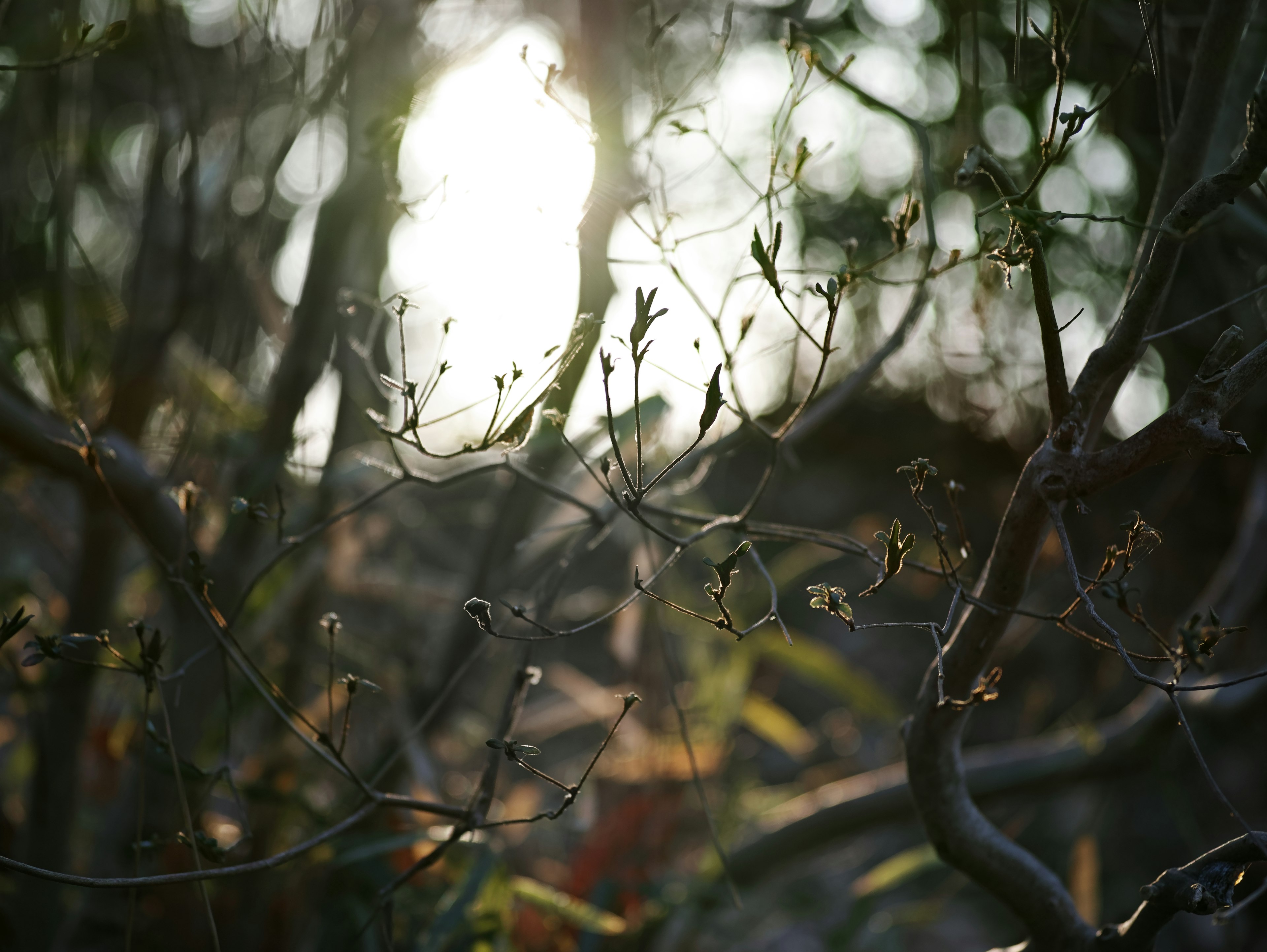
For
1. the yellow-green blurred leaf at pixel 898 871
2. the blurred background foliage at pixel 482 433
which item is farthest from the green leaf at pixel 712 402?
the yellow-green blurred leaf at pixel 898 871

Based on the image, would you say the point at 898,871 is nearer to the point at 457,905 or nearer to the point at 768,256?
the point at 457,905

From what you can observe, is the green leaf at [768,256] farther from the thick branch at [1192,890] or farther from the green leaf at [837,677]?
the green leaf at [837,677]

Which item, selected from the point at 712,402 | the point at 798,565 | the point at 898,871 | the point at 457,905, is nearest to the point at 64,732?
the point at 457,905

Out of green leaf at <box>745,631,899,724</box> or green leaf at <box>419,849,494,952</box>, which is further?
green leaf at <box>745,631,899,724</box>

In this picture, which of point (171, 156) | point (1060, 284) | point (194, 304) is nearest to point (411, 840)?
point (194, 304)

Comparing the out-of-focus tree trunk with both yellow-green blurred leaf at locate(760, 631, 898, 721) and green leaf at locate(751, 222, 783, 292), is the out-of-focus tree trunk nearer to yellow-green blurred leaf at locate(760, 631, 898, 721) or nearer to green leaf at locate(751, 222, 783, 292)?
green leaf at locate(751, 222, 783, 292)

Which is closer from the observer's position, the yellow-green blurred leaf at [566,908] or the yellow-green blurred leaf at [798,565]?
the yellow-green blurred leaf at [566,908]

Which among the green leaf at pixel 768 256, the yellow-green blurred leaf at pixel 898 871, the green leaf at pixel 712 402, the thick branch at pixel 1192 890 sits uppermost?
the green leaf at pixel 768 256

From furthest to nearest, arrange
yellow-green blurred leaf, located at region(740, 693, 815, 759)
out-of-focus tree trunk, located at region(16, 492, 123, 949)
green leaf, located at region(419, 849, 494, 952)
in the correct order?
yellow-green blurred leaf, located at region(740, 693, 815, 759)
out-of-focus tree trunk, located at region(16, 492, 123, 949)
green leaf, located at region(419, 849, 494, 952)

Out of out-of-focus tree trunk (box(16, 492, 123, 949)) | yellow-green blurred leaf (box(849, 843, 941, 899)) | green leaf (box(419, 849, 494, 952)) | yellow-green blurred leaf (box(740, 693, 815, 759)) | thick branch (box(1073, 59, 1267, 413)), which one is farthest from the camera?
yellow-green blurred leaf (box(740, 693, 815, 759))

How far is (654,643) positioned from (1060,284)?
997 millimetres

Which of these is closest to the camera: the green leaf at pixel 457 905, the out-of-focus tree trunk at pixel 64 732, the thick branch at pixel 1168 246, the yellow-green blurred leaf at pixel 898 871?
the thick branch at pixel 1168 246

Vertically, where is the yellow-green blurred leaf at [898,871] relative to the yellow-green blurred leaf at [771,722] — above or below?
below

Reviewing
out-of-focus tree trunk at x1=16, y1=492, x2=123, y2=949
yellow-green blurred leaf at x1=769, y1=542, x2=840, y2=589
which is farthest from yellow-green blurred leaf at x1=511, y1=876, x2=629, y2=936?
yellow-green blurred leaf at x1=769, y1=542, x2=840, y2=589
